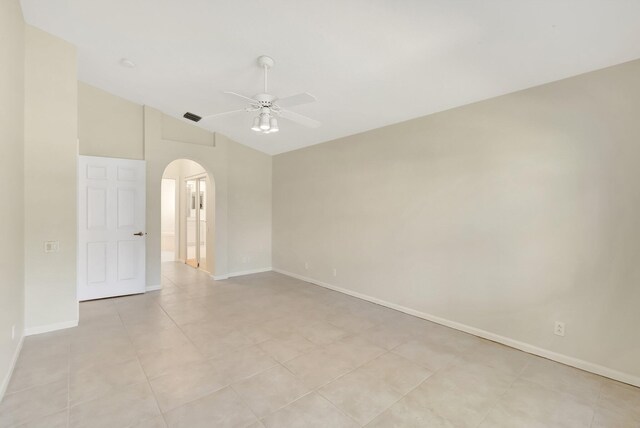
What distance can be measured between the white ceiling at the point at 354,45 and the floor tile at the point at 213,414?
9.83 ft

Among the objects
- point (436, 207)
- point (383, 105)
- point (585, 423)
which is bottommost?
point (585, 423)

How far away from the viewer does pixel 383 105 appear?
3.58 m

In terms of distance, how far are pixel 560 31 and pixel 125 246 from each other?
225 inches

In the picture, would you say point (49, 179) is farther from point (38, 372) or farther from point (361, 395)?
point (361, 395)

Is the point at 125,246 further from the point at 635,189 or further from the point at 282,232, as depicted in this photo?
the point at 635,189

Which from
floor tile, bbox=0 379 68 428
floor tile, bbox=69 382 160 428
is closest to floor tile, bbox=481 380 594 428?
floor tile, bbox=69 382 160 428

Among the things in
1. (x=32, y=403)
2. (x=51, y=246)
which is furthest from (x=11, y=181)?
(x=32, y=403)

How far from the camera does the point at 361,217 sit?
4.50 m

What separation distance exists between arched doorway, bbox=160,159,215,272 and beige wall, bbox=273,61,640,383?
121 inches

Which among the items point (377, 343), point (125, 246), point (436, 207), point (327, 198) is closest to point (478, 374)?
point (377, 343)

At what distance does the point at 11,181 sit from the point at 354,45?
317 cm

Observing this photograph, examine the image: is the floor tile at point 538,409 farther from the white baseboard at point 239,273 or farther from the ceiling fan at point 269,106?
the white baseboard at point 239,273

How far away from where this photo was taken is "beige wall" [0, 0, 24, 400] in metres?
2.17

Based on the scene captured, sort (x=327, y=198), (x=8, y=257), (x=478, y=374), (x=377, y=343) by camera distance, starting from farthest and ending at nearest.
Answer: (x=327, y=198)
(x=377, y=343)
(x=478, y=374)
(x=8, y=257)
